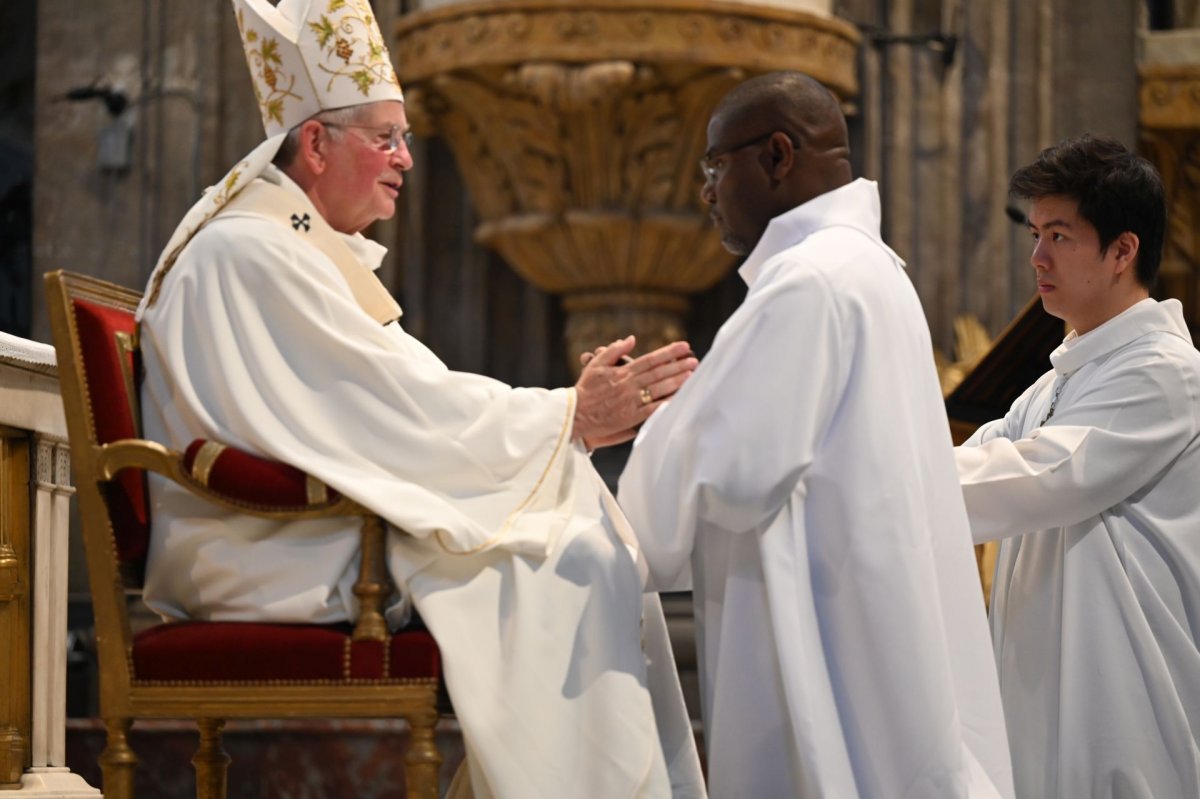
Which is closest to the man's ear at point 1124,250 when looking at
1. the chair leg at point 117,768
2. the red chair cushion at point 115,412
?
the red chair cushion at point 115,412

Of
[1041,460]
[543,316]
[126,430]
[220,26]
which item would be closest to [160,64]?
[220,26]

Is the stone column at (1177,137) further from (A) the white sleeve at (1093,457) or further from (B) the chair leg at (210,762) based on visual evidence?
(B) the chair leg at (210,762)

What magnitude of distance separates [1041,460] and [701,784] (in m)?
0.98

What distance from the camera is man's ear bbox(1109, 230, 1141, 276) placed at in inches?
162

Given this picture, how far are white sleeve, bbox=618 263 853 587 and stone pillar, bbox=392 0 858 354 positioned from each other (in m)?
3.23

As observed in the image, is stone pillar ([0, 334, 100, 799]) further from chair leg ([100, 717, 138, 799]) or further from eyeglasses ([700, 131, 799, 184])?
eyeglasses ([700, 131, 799, 184])

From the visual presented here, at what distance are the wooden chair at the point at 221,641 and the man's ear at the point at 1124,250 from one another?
5.54 feet

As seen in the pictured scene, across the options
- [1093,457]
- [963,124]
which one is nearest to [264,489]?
[1093,457]

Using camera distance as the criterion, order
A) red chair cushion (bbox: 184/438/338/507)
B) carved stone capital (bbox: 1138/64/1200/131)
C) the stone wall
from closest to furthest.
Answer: red chair cushion (bbox: 184/438/338/507) < the stone wall < carved stone capital (bbox: 1138/64/1200/131)

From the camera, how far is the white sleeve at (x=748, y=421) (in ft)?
11.1

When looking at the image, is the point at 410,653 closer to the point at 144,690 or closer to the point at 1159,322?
the point at 144,690

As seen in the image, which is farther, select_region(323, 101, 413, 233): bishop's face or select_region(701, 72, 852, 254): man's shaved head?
select_region(323, 101, 413, 233): bishop's face

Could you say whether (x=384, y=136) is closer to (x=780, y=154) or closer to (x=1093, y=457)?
(x=780, y=154)

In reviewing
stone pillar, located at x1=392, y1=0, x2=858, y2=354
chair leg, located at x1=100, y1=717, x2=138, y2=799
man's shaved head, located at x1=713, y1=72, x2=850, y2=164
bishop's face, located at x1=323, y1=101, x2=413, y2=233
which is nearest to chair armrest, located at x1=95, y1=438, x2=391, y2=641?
chair leg, located at x1=100, y1=717, x2=138, y2=799
